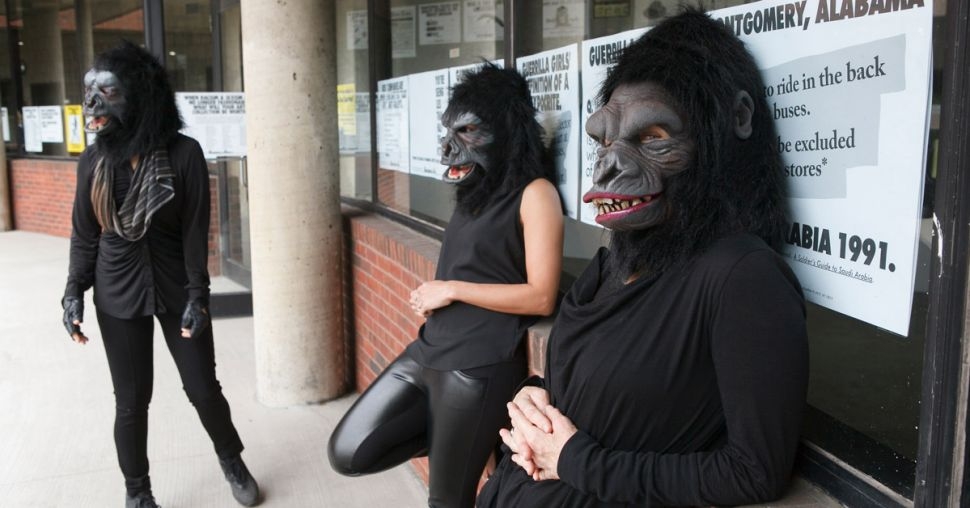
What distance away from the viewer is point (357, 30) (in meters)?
5.75

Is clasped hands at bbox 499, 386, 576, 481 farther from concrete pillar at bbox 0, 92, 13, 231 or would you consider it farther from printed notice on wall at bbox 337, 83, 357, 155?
concrete pillar at bbox 0, 92, 13, 231

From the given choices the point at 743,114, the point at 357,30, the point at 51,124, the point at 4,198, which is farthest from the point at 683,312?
the point at 4,198

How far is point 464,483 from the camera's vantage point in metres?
2.78

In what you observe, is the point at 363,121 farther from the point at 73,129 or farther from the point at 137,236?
the point at 73,129

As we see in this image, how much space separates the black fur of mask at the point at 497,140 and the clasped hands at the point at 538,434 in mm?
1069

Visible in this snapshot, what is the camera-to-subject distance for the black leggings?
2.74 meters

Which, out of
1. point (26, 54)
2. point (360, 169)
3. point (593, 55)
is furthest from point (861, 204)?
point (26, 54)

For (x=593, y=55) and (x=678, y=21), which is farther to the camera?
(x=593, y=55)

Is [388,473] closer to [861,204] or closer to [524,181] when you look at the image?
[524,181]

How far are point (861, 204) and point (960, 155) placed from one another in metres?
0.28

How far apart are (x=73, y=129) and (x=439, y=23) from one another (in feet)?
30.6

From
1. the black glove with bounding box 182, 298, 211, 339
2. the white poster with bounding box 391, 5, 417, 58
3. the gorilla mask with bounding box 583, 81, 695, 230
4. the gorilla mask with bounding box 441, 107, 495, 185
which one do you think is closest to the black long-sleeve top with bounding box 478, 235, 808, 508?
the gorilla mask with bounding box 583, 81, 695, 230

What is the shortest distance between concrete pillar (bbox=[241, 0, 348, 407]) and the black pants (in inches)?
47.6

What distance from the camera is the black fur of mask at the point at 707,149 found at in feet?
4.99
